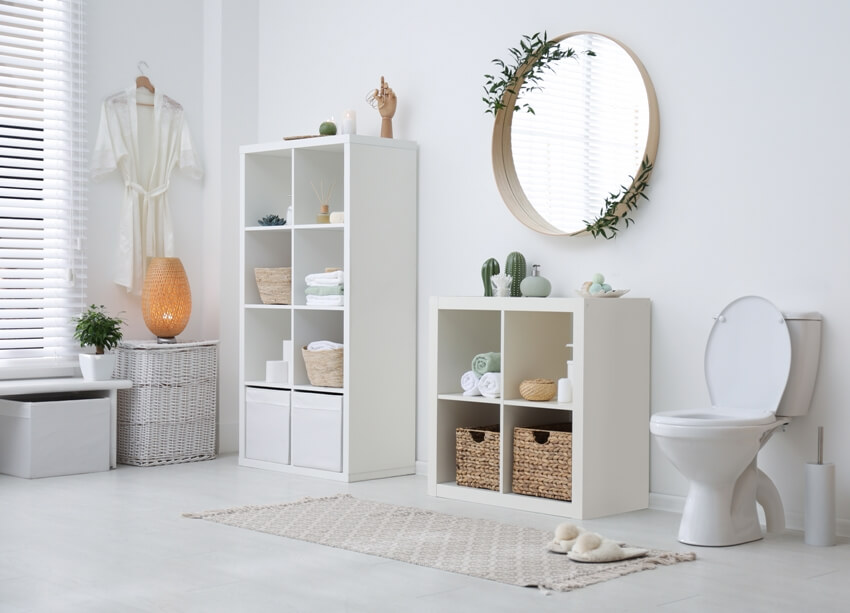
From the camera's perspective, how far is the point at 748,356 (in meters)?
3.74

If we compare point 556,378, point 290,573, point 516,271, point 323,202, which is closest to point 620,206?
point 516,271

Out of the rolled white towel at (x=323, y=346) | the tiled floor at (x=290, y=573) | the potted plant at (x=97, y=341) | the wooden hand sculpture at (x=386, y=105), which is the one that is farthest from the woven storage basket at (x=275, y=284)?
the tiled floor at (x=290, y=573)

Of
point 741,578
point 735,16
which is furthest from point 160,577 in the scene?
point 735,16

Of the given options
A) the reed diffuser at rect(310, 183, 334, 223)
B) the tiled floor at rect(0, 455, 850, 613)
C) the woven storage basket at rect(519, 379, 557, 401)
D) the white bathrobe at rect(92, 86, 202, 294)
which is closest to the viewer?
the tiled floor at rect(0, 455, 850, 613)

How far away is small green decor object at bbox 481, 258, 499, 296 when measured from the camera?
441 cm

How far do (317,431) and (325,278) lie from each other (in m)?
0.70

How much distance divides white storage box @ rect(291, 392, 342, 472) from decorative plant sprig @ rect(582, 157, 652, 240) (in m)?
1.40

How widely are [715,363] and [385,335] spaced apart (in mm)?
1621

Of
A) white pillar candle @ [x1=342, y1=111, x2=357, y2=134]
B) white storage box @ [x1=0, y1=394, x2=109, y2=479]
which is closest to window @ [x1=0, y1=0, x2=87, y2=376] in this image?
white storage box @ [x1=0, y1=394, x2=109, y2=479]

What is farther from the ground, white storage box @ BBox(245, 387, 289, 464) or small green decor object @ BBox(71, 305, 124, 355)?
small green decor object @ BBox(71, 305, 124, 355)

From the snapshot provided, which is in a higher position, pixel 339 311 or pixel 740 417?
pixel 339 311

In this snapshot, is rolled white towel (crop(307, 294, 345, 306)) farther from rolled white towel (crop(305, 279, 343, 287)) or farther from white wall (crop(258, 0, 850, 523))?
white wall (crop(258, 0, 850, 523))

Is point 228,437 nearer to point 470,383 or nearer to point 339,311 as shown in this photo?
point 339,311

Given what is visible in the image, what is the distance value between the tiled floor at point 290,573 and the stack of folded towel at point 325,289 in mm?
1023
